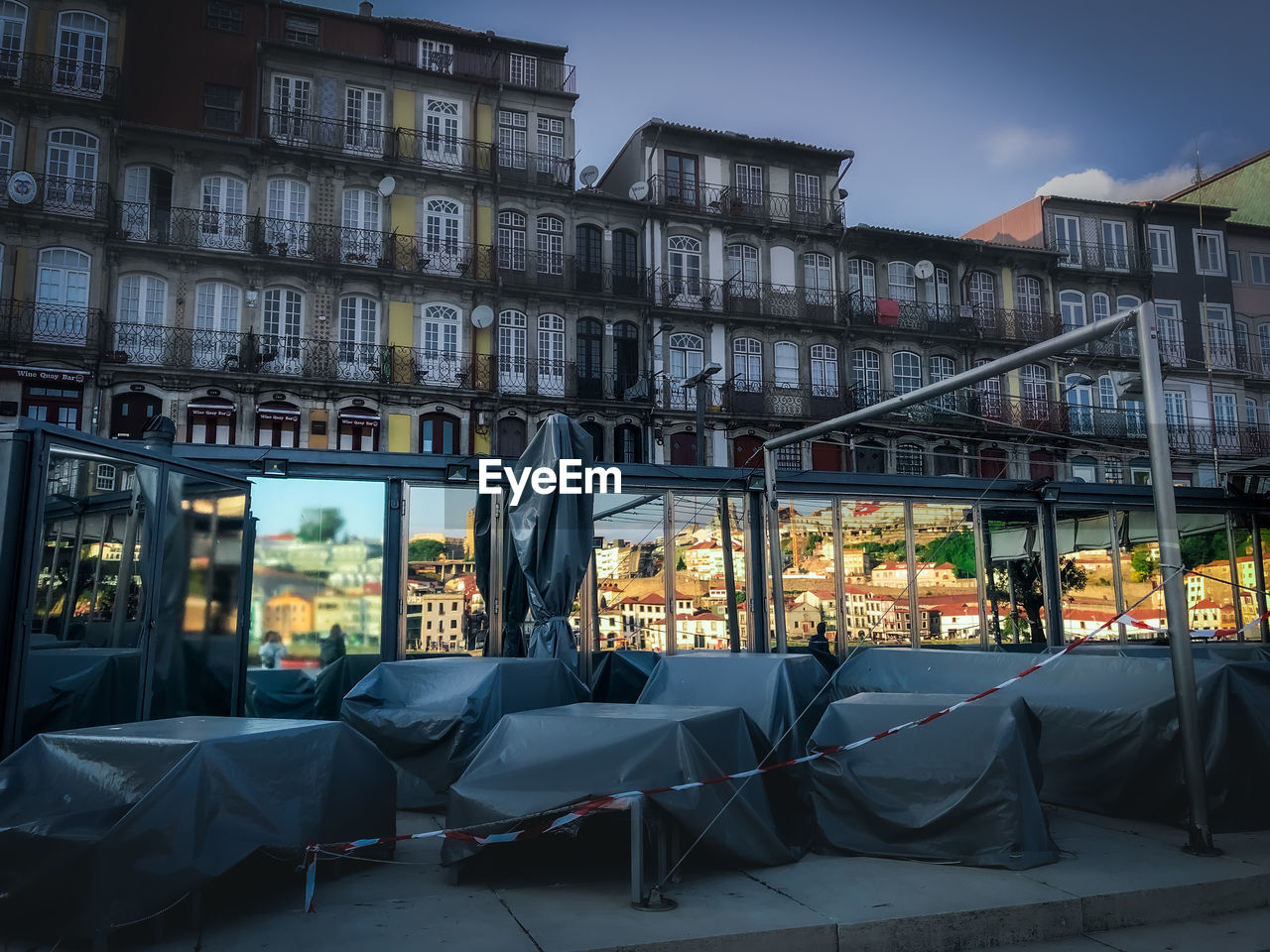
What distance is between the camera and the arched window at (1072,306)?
38688mm

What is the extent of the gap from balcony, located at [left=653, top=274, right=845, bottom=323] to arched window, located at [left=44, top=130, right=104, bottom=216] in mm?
17087

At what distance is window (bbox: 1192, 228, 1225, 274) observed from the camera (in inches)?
1597

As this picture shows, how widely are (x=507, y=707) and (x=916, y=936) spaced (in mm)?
4280

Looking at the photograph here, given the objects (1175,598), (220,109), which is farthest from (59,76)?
(1175,598)

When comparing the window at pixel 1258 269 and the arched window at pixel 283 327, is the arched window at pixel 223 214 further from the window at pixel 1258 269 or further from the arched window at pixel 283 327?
the window at pixel 1258 269

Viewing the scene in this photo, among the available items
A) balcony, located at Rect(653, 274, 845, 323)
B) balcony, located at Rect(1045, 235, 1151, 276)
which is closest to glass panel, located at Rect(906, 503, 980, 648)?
Result: balcony, located at Rect(653, 274, 845, 323)

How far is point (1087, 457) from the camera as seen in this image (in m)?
37.5

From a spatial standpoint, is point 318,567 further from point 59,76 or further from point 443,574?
point 59,76

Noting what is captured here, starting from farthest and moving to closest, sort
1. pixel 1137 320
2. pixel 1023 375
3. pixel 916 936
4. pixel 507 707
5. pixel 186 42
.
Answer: pixel 1023 375, pixel 186 42, pixel 507 707, pixel 1137 320, pixel 916 936

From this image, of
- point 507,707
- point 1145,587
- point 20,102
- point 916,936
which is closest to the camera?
point 916,936

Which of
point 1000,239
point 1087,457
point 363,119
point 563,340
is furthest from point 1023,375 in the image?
point 363,119

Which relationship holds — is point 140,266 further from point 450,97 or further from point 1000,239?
point 1000,239

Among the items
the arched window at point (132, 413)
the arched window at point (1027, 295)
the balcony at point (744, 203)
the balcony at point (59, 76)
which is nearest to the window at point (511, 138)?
the balcony at point (744, 203)

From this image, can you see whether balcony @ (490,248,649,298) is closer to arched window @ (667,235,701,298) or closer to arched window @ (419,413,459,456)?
arched window @ (667,235,701,298)
